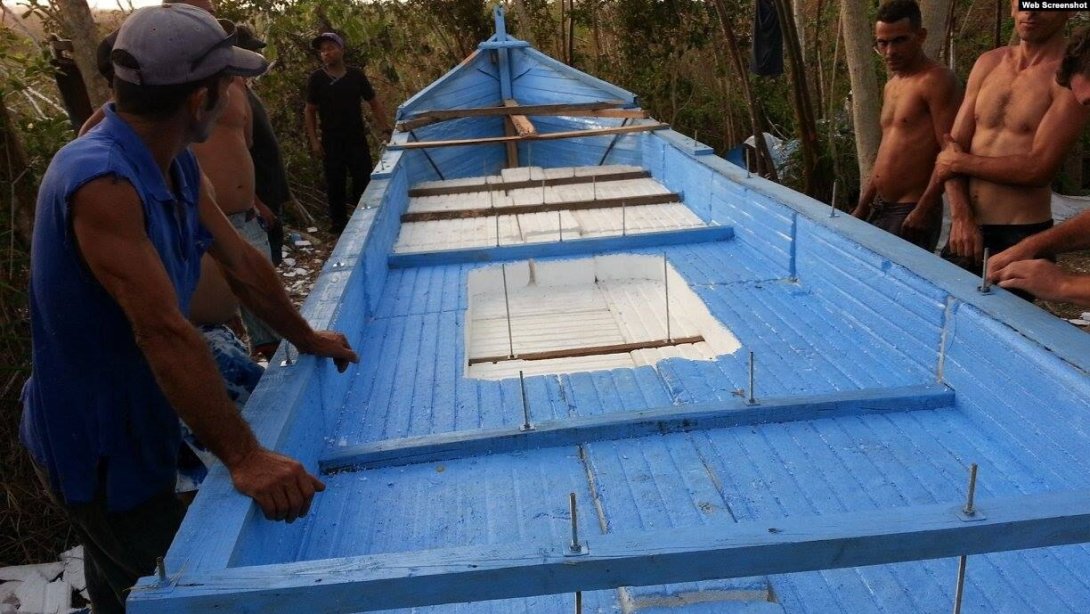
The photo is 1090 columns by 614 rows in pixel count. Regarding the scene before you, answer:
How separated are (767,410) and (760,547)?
1.04 metres

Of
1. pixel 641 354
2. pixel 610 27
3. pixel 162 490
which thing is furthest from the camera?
pixel 610 27

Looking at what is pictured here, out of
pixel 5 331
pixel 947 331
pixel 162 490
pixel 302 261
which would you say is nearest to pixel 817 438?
pixel 947 331

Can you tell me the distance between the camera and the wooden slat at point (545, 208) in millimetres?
4430

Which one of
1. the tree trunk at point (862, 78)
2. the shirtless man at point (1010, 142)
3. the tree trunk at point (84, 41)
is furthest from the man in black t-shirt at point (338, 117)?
the shirtless man at point (1010, 142)

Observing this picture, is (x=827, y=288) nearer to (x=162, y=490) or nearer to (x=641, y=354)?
(x=641, y=354)

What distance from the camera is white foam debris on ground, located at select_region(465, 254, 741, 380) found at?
9.24 feet

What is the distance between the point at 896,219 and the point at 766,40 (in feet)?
11.3

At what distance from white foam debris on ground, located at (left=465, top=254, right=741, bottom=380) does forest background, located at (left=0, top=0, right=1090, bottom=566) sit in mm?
1778

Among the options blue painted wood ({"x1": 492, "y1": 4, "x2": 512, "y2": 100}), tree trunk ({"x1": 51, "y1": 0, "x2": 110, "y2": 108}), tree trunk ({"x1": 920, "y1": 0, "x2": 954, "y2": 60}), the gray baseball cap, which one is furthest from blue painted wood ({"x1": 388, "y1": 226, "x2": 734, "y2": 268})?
blue painted wood ({"x1": 492, "y1": 4, "x2": 512, "y2": 100})

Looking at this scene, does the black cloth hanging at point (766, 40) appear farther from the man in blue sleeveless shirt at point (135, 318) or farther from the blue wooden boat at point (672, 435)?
the man in blue sleeveless shirt at point (135, 318)

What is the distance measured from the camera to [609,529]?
1.76m

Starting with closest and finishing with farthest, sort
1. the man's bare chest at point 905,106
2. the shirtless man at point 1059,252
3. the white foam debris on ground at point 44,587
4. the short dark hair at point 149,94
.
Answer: the short dark hair at point 149,94, the shirtless man at point 1059,252, the white foam debris on ground at point 44,587, the man's bare chest at point 905,106

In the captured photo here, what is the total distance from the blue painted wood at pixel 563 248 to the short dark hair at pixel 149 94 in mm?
2117

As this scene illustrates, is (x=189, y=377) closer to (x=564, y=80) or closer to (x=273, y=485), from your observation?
(x=273, y=485)
